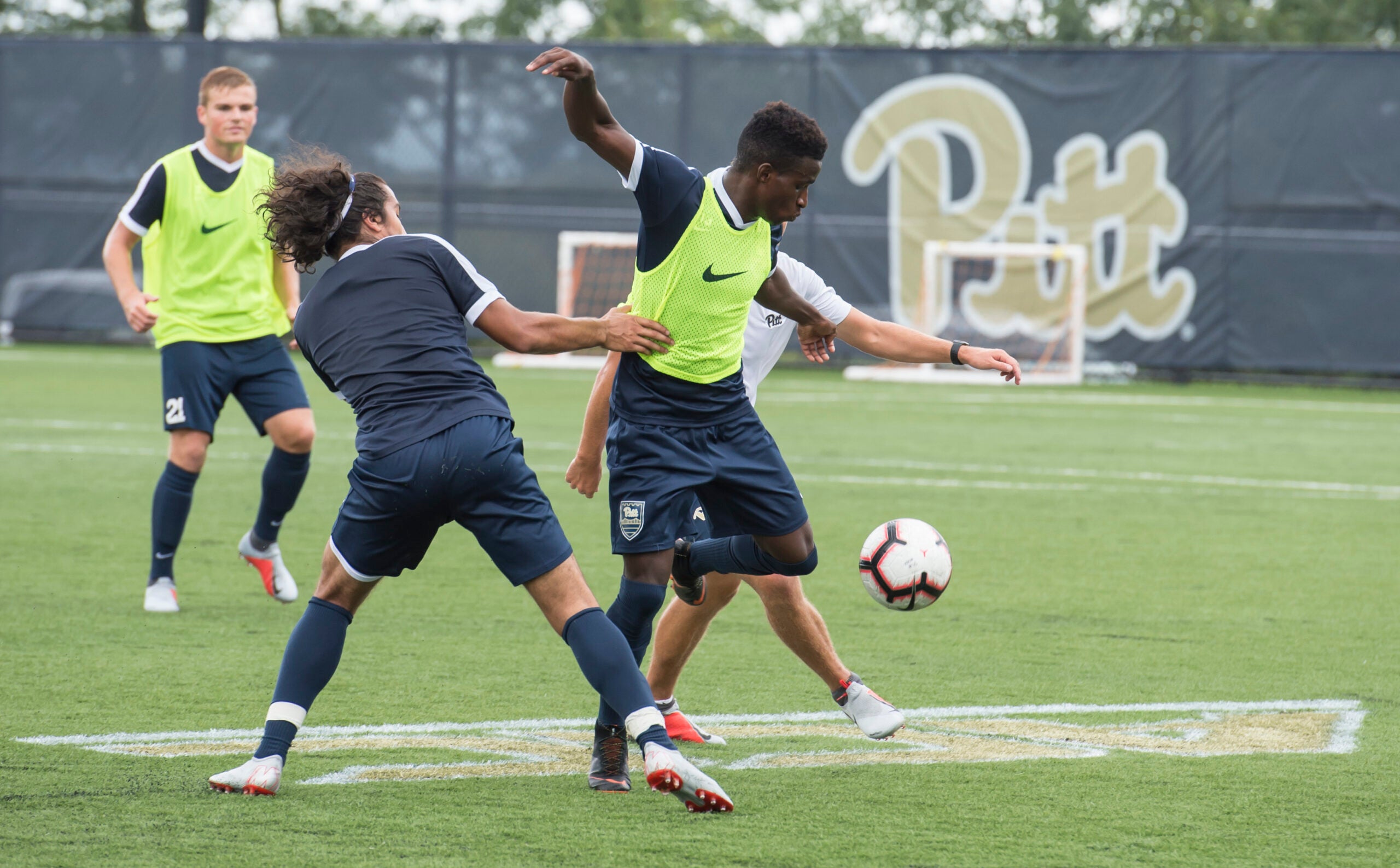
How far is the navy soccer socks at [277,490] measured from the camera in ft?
23.4

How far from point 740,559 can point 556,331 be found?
3.35ft

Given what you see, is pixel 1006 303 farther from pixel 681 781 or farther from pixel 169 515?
pixel 681 781

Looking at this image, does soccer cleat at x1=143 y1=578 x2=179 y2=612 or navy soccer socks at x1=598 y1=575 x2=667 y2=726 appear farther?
soccer cleat at x1=143 y1=578 x2=179 y2=612

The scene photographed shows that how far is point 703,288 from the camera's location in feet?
14.9

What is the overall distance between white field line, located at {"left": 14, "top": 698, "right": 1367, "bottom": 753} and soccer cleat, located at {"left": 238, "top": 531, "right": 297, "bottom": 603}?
2242 millimetres

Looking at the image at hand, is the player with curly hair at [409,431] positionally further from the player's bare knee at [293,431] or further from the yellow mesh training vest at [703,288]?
the player's bare knee at [293,431]

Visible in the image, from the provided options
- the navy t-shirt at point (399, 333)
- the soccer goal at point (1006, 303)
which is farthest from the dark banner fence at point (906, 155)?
the navy t-shirt at point (399, 333)

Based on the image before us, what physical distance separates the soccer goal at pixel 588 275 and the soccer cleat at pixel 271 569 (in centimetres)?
1393

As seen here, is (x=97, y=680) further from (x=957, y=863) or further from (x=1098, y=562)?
(x=1098, y=562)

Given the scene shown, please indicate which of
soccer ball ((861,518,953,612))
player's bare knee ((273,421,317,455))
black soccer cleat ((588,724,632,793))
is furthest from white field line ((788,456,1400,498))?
black soccer cleat ((588,724,632,793))

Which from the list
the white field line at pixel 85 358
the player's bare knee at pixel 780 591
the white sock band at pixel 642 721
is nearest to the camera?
the white sock band at pixel 642 721

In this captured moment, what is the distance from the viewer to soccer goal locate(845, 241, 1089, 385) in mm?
20219

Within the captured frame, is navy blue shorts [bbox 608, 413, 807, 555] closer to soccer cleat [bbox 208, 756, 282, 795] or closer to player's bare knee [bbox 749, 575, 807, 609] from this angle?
player's bare knee [bbox 749, 575, 807, 609]

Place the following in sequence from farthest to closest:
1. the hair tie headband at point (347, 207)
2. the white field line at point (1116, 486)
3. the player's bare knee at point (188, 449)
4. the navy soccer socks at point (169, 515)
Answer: the white field line at point (1116, 486) → the player's bare knee at point (188, 449) → the navy soccer socks at point (169, 515) → the hair tie headband at point (347, 207)
